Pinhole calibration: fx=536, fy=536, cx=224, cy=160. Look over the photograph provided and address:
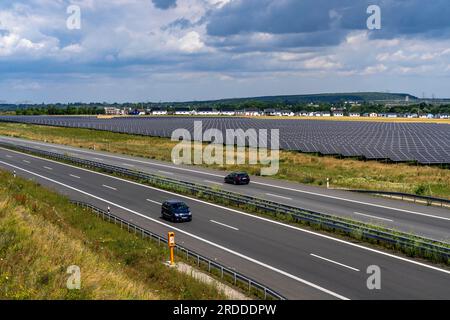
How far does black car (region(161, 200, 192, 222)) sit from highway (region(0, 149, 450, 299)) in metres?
0.52

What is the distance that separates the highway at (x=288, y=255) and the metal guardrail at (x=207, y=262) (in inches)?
34.6

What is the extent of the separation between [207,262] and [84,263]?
18.5 feet

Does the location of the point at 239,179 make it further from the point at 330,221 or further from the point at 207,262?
the point at 207,262

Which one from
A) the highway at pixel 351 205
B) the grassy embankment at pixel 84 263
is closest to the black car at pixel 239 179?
the highway at pixel 351 205

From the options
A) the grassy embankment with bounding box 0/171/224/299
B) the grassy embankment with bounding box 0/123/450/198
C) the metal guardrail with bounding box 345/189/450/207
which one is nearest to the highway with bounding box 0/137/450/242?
the metal guardrail with bounding box 345/189/450/207

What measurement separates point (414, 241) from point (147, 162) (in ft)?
158

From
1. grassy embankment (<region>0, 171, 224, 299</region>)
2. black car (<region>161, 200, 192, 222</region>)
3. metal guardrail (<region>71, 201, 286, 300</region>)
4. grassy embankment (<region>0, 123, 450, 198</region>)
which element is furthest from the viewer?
grassy embankment (<region>0, 123, 450, 198</region>)

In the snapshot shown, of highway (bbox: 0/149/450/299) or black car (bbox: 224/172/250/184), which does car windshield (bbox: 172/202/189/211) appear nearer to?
highway (bbox: 0/149/450/299)

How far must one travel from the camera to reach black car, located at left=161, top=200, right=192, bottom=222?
3116 centimetres

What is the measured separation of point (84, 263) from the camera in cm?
1816

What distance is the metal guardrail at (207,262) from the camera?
59.4 ft

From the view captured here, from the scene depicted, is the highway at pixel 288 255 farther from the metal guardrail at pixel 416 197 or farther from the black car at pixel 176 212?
the metal guardrail at pixel 416 197
